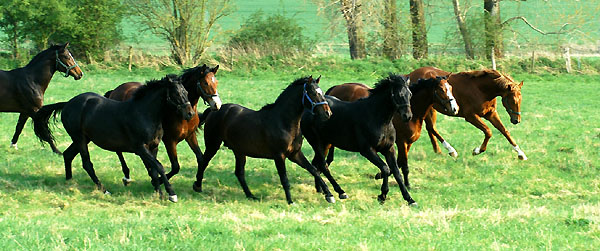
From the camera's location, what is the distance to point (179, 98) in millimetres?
9500

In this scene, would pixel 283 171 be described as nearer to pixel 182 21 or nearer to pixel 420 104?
pixel 420 104

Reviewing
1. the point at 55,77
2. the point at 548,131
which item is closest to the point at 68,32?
the point at 55,77

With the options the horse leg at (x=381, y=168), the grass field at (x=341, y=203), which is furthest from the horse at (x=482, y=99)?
the horse leg at (x=381, y=168)

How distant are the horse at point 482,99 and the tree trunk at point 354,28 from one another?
20.7m

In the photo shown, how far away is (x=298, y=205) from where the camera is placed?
9633 mm

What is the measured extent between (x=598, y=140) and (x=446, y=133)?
3.08 meters

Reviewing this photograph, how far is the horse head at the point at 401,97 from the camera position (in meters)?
9.32

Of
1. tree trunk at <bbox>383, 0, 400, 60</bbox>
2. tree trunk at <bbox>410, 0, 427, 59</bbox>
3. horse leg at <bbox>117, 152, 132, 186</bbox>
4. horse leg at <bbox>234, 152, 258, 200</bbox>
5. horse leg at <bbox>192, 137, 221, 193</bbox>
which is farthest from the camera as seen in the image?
tree trunk at <bbox>410, 0, 427, 59</bbox>

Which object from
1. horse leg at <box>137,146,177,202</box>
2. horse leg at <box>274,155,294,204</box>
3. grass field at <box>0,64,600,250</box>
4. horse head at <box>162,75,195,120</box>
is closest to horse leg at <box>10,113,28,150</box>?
grass field at <box>0,64,600,250</box>

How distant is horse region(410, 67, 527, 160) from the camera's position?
12922 mm

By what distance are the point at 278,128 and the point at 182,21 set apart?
75.5 ft

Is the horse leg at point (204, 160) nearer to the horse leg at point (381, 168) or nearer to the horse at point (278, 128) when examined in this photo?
the horse at point (278, 128)

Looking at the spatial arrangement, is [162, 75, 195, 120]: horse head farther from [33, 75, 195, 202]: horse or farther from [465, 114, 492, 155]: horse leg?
[465, 114, 492, 155]: horse leg

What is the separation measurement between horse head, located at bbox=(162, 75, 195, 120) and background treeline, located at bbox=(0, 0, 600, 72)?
20.5 metres
